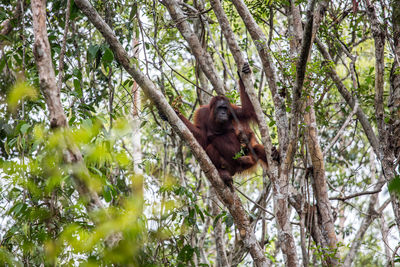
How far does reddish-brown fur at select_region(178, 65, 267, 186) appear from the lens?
237 inches

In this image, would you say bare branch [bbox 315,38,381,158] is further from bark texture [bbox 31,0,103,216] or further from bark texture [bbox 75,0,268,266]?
bark texture [bbox 31,0,103,216]

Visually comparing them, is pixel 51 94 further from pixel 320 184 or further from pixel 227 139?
pixel 227 139

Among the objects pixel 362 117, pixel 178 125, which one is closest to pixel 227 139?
pixel 362 117

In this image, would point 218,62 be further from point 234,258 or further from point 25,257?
point 25,257

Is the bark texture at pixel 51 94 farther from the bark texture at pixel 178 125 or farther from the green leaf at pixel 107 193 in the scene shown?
the green leaf at pixel 107 193

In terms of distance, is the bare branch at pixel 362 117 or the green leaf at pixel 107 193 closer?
the green leaf at pixel 107 193

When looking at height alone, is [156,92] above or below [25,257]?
above

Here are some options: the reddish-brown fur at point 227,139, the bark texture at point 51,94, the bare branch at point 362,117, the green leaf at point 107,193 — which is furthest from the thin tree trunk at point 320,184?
the bark texture at point 51,94

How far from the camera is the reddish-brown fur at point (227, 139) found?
19.8ft

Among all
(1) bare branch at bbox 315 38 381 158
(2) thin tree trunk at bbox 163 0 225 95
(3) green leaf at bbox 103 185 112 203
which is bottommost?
(3) green leaf at bbox 103 185 112 203

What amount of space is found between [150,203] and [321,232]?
6.99 ft

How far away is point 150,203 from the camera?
17.9 feet

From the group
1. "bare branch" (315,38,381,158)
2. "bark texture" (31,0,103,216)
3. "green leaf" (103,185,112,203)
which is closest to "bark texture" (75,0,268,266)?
"bark texture" (31,0,103,216)

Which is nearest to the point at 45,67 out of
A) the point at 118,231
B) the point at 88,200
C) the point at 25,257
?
the point at 88,200
